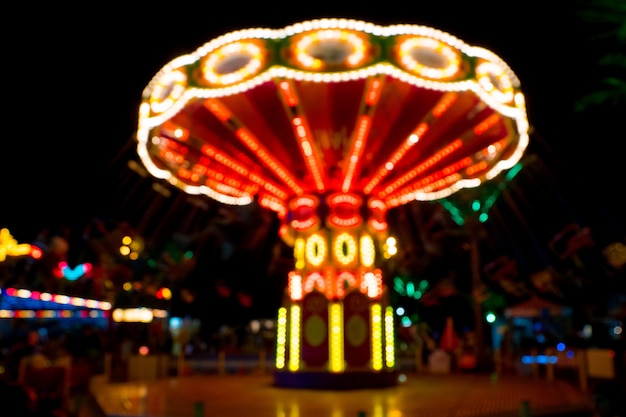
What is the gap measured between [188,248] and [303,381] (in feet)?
59.2

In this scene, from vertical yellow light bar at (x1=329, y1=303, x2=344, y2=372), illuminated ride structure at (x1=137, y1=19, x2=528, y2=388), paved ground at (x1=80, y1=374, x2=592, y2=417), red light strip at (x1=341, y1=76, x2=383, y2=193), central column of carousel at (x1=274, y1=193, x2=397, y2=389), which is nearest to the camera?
paved ground at (x1=80, y1=374, x2=592, y2=417)

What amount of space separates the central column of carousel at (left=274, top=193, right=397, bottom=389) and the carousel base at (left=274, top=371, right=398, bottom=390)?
0.07 ft

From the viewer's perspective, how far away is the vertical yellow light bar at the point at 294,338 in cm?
1391

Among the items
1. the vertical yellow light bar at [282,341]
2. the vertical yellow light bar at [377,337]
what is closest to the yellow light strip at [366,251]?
the vertical yellow light bar at [377,337]

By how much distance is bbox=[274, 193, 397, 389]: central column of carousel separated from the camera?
1354 cm

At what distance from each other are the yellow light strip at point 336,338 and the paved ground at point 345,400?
72cm

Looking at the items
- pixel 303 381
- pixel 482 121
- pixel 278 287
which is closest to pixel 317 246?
pixel 303 381

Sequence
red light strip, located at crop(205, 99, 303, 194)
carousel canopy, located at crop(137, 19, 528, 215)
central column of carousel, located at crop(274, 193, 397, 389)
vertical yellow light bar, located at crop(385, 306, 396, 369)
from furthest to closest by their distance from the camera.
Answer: vertical yellow light bar, located at crop(385, 306, 396, 369) → central column of carousel, located at crop(274, 193, 397, 389) → red light strip, located at crop(205, 99, 303, 194) → carousel canopy, located at crop(137, 19, 528, 215)

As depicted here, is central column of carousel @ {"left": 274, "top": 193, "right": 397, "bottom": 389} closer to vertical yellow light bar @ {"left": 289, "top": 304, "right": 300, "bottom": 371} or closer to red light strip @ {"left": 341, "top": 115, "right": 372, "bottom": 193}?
vertical yellow light bar @ {"left": 289, "top": 304, "right": 300, "bottom": 371}

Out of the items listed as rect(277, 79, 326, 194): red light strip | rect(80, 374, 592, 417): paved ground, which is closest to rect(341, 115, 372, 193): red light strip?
rect(277, 79, 326, 194): red light strip

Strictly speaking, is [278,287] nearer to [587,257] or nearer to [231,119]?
[587,257]

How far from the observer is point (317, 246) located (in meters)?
14.0

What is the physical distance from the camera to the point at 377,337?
1377cm

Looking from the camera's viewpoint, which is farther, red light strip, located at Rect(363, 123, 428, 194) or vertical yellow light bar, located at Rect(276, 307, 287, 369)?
vertical yellow light bar, located at Rect(276, 307, 287, 369)
